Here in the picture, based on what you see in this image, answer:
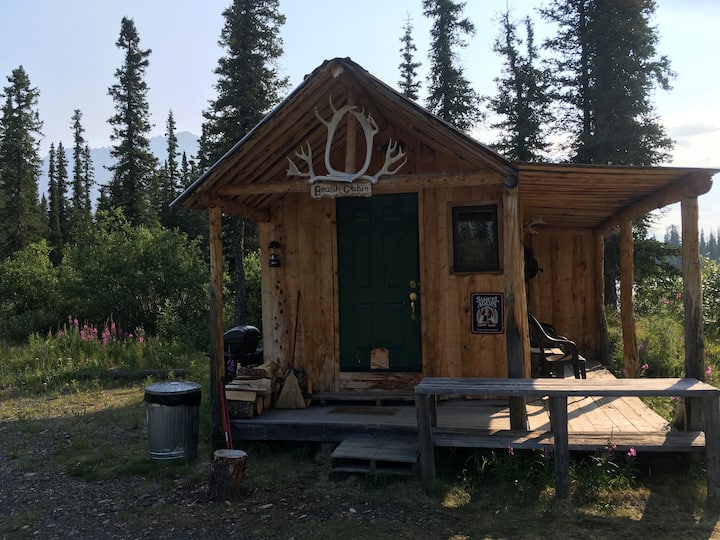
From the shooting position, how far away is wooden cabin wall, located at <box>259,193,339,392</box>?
7.11m

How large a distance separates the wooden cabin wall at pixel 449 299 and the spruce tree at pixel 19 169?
100 ft

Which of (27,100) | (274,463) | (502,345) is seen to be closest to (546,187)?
(502,345)

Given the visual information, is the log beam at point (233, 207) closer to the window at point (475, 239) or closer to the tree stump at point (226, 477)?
the window at point (475, 239)

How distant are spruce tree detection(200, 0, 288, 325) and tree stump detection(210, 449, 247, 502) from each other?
11.6 metres

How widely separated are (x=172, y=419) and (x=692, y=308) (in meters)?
5.28

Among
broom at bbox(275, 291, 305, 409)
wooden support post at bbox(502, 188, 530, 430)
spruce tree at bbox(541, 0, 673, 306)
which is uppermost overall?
spruce tree at bbox(541, 0, 673, 306)

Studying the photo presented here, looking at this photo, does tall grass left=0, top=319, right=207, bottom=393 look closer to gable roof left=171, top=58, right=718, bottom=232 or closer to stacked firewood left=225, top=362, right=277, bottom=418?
stacked firewood left=225, top=362, right=277, bottom=418

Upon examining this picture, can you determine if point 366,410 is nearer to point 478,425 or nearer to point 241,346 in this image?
point 478,425

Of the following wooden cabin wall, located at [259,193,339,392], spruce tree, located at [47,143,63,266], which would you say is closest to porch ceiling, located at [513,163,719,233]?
wooden cabin wall, located at [259,193,339,392]

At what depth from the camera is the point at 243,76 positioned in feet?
55.8

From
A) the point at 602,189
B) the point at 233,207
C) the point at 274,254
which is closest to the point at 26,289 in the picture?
the point at 274,254

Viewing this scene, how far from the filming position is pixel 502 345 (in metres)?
6.62

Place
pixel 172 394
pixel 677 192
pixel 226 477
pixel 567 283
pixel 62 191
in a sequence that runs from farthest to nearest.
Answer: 1. pixel 62 191
2. pixel 567 283
3. pixel 172 394
4. pixel 677 192
5. pixel 226 477

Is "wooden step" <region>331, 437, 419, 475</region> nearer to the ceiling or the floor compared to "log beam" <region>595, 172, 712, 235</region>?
nearer to the floor
